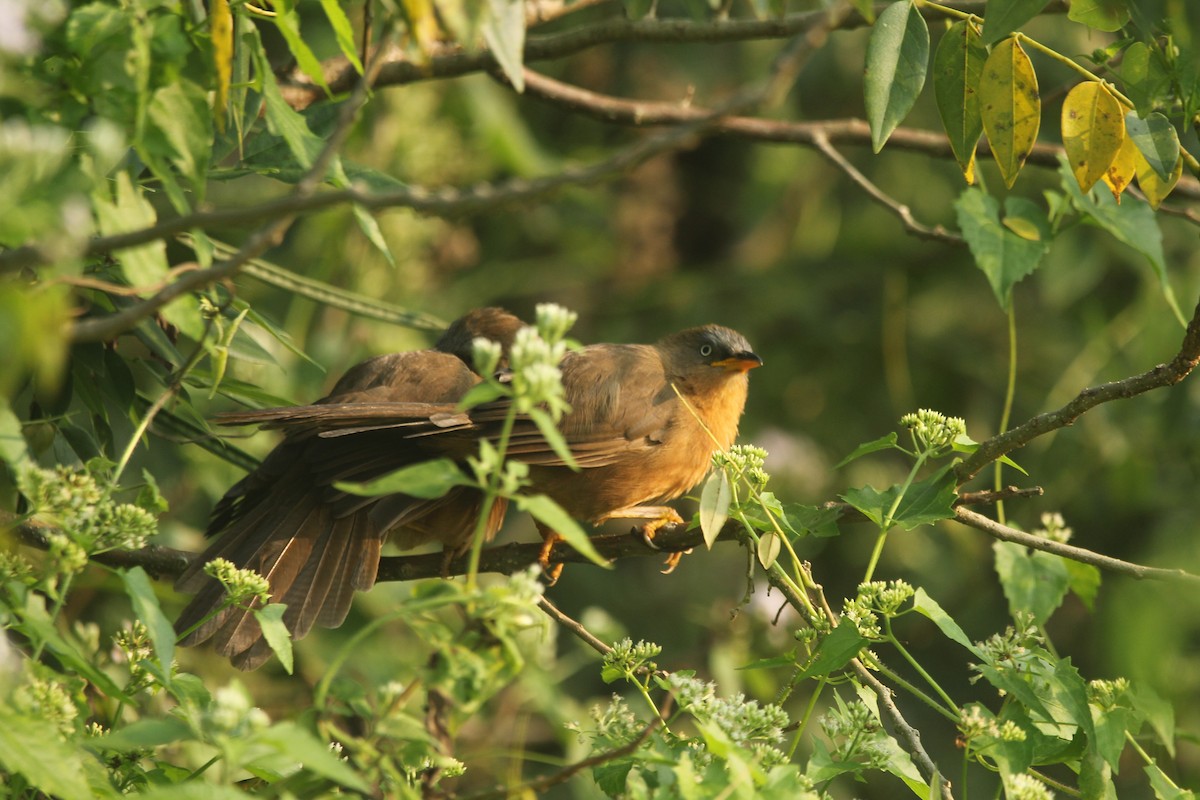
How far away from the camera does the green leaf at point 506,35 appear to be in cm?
261

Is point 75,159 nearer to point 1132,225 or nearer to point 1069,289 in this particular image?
point 1132,225

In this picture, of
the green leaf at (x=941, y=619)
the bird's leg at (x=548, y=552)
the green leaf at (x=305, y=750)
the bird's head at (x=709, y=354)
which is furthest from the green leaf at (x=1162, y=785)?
the bird's head at (x=709, y=354)

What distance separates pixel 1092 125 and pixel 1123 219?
2.97ft

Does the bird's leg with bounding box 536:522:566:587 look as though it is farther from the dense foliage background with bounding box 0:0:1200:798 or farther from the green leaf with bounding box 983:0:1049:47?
the green leaf with bounding box 983:0:1049:47

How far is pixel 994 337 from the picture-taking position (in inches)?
365

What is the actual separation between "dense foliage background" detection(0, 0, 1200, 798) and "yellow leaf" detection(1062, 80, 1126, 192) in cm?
2

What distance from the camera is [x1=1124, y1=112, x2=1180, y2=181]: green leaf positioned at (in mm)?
3271

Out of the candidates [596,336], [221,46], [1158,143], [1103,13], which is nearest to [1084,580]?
[1158,143]

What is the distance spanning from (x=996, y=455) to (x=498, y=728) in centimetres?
518

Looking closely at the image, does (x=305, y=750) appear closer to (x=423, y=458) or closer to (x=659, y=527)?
(x=659, y=527)

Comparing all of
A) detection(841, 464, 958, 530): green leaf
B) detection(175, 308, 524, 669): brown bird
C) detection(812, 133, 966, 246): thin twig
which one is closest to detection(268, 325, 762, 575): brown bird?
detection(175, 308, 524, 669): brown bird

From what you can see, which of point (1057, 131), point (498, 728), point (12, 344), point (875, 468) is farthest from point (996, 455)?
point (875, 468)

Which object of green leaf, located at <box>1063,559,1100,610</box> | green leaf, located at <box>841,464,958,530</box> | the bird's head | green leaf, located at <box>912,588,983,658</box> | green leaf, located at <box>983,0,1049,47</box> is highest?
green leaf, located at <box>983,0,1049,47</box>

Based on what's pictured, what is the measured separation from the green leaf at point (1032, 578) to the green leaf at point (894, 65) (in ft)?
3.91
